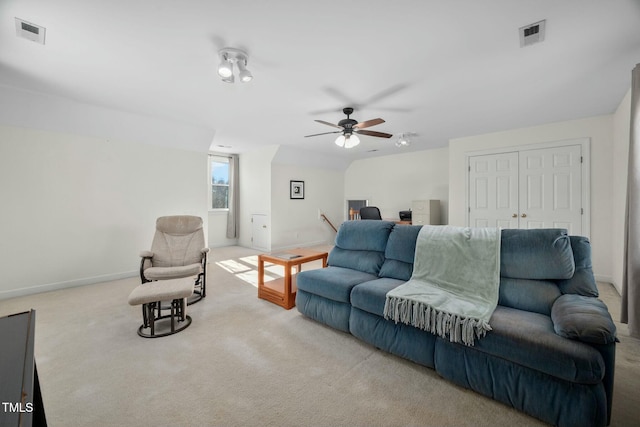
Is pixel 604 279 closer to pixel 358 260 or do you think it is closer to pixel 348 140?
pixel 358 260

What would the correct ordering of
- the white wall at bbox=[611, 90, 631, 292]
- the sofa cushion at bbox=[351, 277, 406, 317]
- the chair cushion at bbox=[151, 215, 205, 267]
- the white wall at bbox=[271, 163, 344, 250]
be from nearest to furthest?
the sofa cushion at bbox=[351, 277, 406, 317], the white wall at bbox=[611, 90, 631, 292], the chair cushion at bbox=[151, 215, 205, 267], the white wall at bbox=[271, 163, 344, 250]

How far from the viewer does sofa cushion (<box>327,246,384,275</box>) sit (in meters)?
2.66

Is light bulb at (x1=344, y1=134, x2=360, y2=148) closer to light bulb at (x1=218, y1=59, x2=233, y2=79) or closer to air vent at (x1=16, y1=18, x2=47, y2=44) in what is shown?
light bulb at (x1=218, y1=59, x2=233, y2=79)

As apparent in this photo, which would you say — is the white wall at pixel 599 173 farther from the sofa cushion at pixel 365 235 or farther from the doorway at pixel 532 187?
the sofa cushion at pixel 365 235

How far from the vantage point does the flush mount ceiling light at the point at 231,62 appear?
87.6 inches

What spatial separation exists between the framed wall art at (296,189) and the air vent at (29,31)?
187 inches

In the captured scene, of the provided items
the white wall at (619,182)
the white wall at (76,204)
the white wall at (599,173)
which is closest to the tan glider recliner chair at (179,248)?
the white wall at (76,204)

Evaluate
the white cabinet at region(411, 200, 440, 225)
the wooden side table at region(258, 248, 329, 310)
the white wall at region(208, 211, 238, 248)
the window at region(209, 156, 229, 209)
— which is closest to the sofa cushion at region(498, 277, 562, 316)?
the wooden side table at region(258, 248, 329, 310)

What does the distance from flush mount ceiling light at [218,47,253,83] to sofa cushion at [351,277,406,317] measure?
2.10 metres

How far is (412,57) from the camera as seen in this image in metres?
2.37

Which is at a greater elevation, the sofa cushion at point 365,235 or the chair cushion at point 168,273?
the sofa cushion at point 365,235

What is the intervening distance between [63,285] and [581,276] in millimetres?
5585

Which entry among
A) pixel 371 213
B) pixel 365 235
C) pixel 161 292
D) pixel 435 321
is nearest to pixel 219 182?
pixel 371 213

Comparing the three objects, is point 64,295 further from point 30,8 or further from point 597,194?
point 597,194
